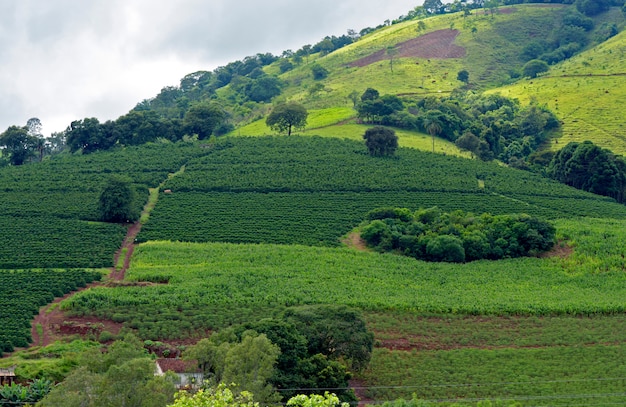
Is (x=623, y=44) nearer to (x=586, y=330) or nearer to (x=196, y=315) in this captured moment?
(x=586, y=330)

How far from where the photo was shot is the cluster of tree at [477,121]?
126 metres

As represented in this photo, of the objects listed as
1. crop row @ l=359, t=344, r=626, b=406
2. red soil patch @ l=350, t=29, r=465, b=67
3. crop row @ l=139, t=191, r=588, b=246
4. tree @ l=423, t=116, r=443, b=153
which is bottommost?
crop row @ l=359, t=344, r=626, b=406

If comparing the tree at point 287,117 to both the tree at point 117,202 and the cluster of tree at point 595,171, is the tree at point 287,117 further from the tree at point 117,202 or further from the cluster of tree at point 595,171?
the tree at point 117,202

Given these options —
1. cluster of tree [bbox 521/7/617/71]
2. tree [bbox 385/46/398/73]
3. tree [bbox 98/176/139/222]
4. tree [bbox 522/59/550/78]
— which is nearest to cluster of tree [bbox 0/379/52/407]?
tree [bbox 98/176/139/222]

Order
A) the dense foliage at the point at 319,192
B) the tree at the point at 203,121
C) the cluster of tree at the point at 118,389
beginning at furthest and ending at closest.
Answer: the tree at the point at 203,121
the dense foliage at the point at 319,192
the cluster of tree at the point at 118,389

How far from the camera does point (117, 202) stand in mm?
88875

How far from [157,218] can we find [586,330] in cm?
4678

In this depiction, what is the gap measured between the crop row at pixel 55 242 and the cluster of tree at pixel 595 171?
190ft

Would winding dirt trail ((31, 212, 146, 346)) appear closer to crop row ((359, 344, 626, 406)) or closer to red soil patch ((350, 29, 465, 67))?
crop row ((359, 344, 626, 406))

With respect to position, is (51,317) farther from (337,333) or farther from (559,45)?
(559,45)

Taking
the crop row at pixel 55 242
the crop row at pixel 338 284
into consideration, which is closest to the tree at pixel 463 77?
the crop row at pixel 338 284

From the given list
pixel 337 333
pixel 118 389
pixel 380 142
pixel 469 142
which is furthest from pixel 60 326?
pixel 469 142

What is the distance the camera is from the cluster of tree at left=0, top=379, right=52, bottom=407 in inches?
1724

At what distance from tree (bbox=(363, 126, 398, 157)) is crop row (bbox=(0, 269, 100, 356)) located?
49.9 metres
